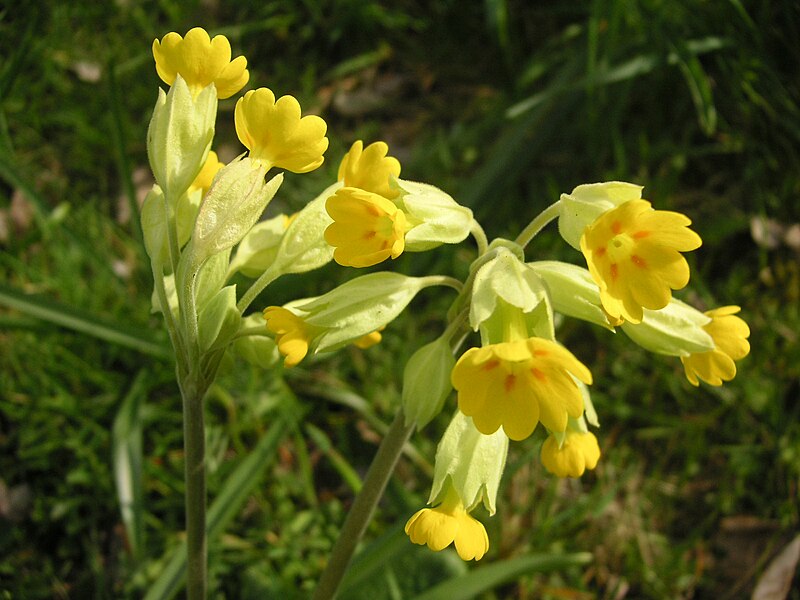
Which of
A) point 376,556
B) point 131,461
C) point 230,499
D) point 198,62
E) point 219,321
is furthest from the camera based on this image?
point 131,461

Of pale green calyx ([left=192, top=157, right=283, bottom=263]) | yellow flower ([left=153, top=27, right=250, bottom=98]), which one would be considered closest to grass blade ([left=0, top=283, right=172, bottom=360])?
yellow flower ([left=153, top=27, right=250, bottom=98])

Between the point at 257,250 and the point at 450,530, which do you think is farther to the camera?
the point at 257,250

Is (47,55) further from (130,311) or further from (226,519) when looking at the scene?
(226,519)

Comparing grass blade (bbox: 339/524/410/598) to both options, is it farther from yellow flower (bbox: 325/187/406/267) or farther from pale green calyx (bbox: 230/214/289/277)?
yellow flower (bbox: 325/187/406/267)

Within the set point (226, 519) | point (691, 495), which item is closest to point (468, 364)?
point (226, 519)

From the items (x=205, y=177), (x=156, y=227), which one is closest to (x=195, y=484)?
(x=156, y=227)

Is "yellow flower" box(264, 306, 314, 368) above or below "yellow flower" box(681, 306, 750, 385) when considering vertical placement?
above

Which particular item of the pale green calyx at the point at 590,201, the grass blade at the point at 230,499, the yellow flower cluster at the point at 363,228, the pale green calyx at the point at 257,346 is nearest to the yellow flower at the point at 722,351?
the pale green calyx at the point at 590,201

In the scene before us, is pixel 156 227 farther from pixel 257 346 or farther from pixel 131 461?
pixel 131 461
